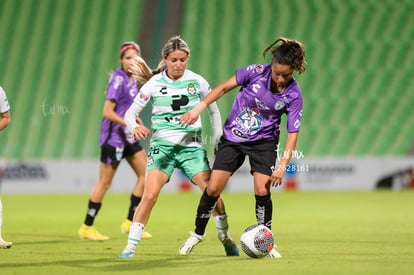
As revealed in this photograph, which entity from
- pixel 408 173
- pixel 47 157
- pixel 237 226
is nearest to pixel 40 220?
pixel 237 226

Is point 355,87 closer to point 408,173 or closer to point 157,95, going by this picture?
point 408,173

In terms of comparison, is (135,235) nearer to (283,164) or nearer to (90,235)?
(283,164)

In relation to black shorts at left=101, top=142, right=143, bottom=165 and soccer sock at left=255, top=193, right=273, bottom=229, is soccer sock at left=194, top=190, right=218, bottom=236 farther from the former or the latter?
black shorts at left=101, top=142, right=143, bottom=165

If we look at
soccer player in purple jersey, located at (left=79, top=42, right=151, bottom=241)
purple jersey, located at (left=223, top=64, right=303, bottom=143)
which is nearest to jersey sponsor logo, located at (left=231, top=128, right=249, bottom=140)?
purple jersey, located at (left=223, top=64, right=303, bottom=143)

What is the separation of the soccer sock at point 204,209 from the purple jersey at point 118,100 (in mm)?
2426

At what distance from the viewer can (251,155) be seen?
6.96 m

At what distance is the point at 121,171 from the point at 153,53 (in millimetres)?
4832

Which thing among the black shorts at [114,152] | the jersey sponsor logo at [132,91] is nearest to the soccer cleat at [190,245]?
the black shorts at [114,152]

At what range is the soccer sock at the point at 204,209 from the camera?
7043 millimetres

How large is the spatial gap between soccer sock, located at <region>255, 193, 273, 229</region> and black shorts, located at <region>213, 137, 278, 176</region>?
22 cm

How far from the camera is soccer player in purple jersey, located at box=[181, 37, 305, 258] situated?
680 cm

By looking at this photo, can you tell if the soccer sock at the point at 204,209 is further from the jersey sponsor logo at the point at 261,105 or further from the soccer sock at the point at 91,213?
the soccer sock at the point at 91,213

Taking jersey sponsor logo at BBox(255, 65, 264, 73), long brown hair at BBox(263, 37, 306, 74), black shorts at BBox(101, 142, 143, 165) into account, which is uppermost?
long brown hair at BBox(263, 37, 306, 74)

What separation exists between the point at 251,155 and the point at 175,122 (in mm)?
741
